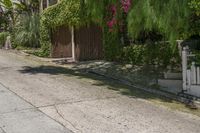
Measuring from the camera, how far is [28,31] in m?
24.4

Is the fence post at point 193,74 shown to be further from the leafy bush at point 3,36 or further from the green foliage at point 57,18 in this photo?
the leafy bush at point 3,36

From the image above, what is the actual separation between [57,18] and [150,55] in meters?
6.99

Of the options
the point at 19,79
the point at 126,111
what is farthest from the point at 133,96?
the point at 19,79

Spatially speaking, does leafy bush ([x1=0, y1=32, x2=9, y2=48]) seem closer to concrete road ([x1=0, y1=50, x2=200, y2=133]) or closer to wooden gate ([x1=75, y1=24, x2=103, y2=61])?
wooden gate ([x1=75, y1=24, x2=103, y2=61])

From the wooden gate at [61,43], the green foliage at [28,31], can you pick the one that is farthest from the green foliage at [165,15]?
the green foliage at [28,31]

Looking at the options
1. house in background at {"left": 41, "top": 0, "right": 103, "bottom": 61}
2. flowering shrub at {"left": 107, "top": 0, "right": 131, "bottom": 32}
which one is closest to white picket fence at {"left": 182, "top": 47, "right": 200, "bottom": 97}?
flowering shrub at {"left": 107, "top": 0, "right": 131, "bottom": 32}

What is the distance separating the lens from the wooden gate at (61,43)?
21.9 m

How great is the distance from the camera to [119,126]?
8.59 m

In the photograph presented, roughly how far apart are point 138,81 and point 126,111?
435cm

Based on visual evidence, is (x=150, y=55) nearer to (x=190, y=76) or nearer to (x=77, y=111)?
(x=190, y=76)

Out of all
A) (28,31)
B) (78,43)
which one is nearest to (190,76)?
(78,43)

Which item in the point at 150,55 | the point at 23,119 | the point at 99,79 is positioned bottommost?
the point at 23,119

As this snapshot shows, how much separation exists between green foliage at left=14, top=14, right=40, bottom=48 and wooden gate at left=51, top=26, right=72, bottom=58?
1.95 m

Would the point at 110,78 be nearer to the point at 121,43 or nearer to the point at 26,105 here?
the point at 121,43
